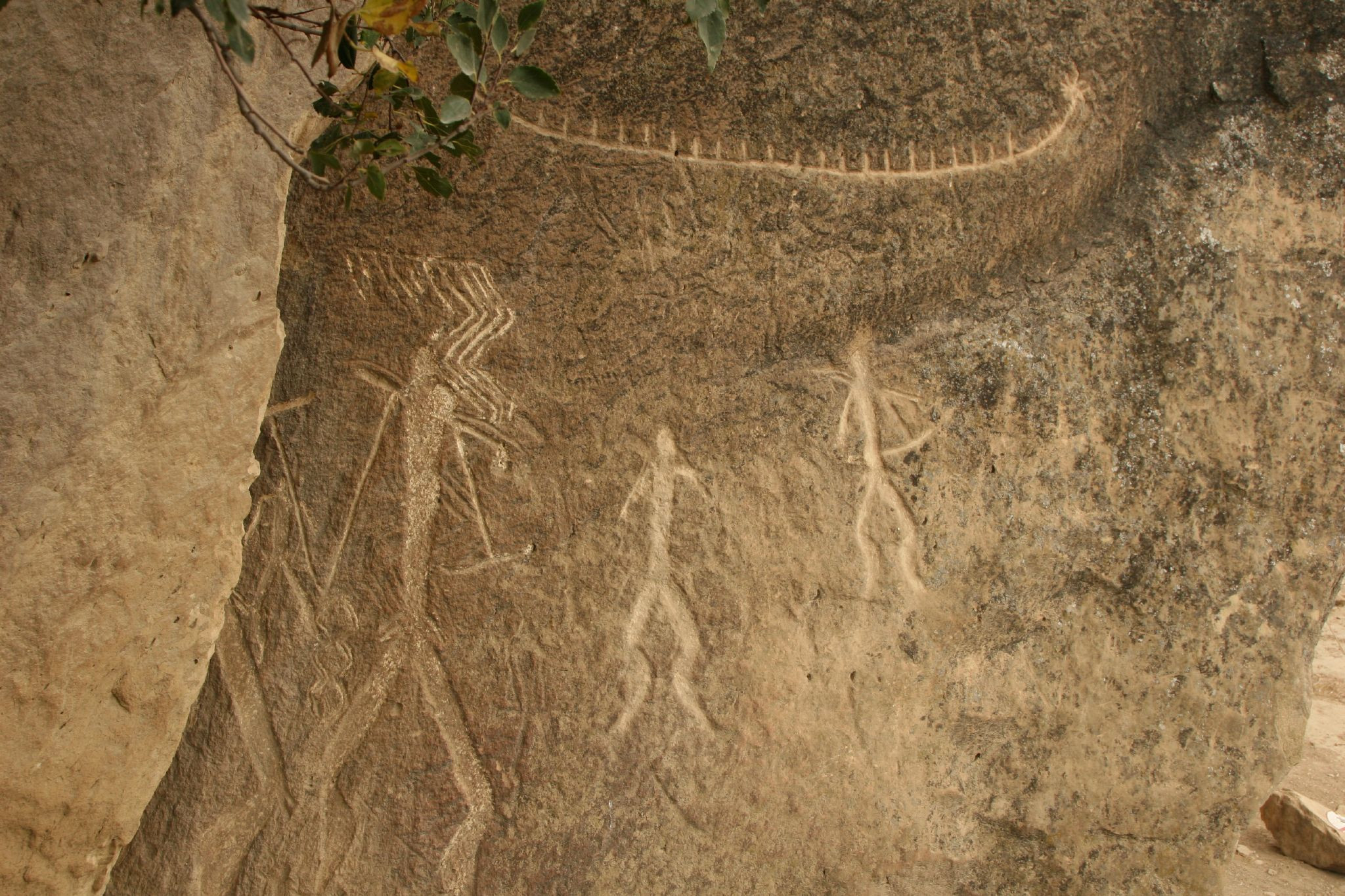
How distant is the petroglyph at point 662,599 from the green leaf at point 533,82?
0.93 metres

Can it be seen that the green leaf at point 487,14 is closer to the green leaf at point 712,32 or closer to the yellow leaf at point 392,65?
the yellow leaf at point 392,65

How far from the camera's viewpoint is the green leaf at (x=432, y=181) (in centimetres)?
173

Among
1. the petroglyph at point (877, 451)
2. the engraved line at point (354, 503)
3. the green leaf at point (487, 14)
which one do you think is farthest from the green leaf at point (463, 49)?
the petroglyph at point (877, 451)

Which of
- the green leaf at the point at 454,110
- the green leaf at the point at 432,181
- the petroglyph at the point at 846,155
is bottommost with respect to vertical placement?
the green leaf at the point at 432,181

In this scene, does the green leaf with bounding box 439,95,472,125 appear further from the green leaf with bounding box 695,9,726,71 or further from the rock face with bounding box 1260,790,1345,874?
the rock face with bounding box 1260,790,1345,874

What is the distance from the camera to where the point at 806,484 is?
2441 mm

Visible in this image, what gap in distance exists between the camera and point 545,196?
2.31 m

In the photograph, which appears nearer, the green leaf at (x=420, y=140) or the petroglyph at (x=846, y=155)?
the green leaf at (x=420, y=140)

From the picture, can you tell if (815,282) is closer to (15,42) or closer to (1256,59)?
(1256,59)

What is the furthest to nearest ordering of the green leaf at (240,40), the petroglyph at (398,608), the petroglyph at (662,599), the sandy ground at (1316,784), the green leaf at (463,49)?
the sandy ground at (1316,784) → the petroglyph at (662,599) → the petroglyph at (398,608) → the green leaf at (463,49) → the green leaf at (240,40)

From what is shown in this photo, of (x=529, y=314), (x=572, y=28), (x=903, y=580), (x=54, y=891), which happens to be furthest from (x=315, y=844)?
(x=572, y=28)

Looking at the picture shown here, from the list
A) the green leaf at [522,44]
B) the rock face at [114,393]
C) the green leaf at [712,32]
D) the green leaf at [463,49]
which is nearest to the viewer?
the green leaf at [712,32]

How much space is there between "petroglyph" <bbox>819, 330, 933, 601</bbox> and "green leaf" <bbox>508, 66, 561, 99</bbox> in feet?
3.52

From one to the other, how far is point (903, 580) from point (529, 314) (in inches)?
39.8
